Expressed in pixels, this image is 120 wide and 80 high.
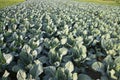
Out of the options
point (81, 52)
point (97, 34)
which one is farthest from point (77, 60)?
point (97, 34)

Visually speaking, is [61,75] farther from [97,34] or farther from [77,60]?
[97,34]

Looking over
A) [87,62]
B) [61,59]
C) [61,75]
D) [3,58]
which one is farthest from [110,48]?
[3,58]

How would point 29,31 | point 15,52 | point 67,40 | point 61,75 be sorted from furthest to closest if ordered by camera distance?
point 29,31, point 67,40, point 15,52, point 61,75

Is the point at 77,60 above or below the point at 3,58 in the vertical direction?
below

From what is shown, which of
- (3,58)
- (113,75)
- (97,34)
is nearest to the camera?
(113,75)

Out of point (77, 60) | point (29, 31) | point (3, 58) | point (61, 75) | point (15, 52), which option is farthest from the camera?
point (29, 31)

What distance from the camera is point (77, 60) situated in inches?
198

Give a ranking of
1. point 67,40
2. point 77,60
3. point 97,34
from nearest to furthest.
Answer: point 77,60 → point 67,40 → point 97,34

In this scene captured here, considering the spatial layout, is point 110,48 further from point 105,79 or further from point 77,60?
point 105,79

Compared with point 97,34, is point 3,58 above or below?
above

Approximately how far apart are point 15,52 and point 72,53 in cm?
141

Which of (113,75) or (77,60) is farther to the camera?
(77,60)

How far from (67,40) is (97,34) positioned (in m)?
1.53

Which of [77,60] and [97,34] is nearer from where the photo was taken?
[77,60]
